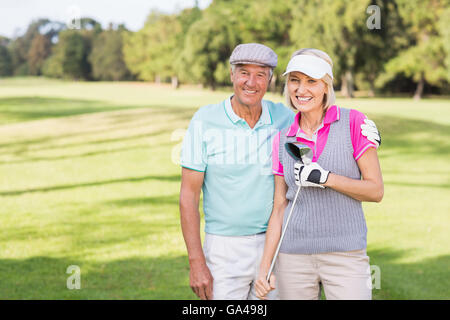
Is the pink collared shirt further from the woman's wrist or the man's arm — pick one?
the man's arm

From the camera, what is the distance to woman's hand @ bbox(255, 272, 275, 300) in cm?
271

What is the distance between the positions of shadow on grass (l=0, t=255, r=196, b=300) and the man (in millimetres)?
2729

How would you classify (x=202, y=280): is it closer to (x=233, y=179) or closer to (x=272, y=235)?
(x=272, y=235)

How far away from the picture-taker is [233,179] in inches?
113

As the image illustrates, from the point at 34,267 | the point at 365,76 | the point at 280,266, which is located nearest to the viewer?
the point at 280,266

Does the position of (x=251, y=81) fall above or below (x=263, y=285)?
above

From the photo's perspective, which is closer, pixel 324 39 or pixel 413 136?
pixel 413 136

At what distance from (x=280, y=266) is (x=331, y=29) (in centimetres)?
4453

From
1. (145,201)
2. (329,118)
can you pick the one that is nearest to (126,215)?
(145,201)

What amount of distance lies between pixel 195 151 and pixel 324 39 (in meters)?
44.6

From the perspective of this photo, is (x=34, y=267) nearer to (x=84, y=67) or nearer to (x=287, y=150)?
(x=287, y=150)

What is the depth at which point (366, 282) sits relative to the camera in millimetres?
2582

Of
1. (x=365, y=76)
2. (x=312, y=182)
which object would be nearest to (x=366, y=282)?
(x=312, y=182)

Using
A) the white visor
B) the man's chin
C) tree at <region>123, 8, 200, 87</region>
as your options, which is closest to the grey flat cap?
the man's chin
